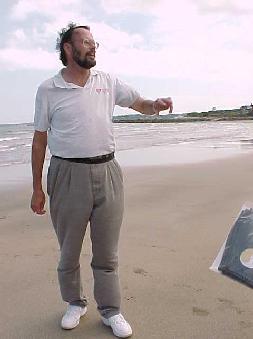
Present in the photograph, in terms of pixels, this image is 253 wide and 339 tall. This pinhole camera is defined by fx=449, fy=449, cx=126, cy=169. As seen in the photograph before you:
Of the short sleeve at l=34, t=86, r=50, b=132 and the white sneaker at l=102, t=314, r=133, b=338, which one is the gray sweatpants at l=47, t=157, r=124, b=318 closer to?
the white sneaker at l=102, t=314, r=133, b=338

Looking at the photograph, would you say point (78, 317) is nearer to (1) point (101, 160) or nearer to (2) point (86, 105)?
(1) point (101, 160)

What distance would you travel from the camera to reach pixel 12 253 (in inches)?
186

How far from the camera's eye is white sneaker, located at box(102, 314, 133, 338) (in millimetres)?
3035

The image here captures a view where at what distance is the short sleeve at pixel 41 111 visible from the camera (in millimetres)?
2930

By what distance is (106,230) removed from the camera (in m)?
3.07

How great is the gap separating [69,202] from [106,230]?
0.32 m

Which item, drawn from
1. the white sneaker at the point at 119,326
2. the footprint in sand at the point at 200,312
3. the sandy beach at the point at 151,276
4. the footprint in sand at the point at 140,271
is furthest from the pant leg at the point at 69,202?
the footprint in sand at the point at 140,271

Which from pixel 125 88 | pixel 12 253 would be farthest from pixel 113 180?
pixel 12 253

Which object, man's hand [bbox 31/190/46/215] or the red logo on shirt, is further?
man's hand [bbox 31/190/46/215]

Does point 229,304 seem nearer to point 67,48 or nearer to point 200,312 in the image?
point 200,312

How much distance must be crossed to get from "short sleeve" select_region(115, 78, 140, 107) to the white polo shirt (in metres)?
0.18

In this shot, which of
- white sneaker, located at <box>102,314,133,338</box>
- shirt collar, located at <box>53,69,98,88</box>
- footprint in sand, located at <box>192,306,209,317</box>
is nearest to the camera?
shirt collar, located at <box>53,69,98,88</box>

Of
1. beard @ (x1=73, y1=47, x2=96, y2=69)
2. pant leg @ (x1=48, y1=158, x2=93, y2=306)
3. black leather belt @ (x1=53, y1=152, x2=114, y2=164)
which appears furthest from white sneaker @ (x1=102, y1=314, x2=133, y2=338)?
beard @ (x1=73, y1=47, x2=96, y2=69)

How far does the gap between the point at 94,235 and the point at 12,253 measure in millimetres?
1969
